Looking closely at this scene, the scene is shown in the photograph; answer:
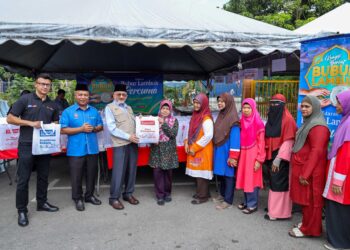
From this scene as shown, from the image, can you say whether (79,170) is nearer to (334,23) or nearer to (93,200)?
(93,200)

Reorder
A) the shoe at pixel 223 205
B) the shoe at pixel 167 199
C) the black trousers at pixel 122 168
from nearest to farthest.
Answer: the black trousers at pixel 122 168, the shoe at pixel 223 205, the shoe at pixel 167 199

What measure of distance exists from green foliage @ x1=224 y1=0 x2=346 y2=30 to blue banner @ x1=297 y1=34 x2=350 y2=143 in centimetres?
1054

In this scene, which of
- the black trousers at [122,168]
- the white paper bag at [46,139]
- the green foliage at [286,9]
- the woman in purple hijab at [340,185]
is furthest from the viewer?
the green foliage at [286,9]

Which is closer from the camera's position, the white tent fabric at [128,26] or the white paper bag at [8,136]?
the white tent fabric at [128,26]

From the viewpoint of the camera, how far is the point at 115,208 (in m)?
4.02

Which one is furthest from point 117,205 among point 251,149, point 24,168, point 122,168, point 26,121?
point 251,149

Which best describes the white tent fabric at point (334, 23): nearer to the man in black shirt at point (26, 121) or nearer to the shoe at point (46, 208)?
the man in black shirt at point (26, 121)

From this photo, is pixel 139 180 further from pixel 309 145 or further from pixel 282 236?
pixel 309 145

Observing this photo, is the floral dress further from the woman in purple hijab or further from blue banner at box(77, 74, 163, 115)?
blue banner at box(77, 74, 163, 115)

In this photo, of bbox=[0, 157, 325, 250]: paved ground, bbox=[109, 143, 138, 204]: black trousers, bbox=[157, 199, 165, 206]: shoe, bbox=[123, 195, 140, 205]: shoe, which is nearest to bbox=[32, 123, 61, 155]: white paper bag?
bbox=[109, 143, 138, 204]: black trousers

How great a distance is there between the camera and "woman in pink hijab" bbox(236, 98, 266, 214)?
3.72 m

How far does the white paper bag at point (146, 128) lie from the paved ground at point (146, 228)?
103 centimetres

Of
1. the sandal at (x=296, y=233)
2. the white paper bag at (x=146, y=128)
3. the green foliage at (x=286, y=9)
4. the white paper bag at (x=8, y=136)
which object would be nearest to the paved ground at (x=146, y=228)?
the sandal at (x=296, y=233)

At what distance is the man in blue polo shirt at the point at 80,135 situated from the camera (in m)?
3.72
